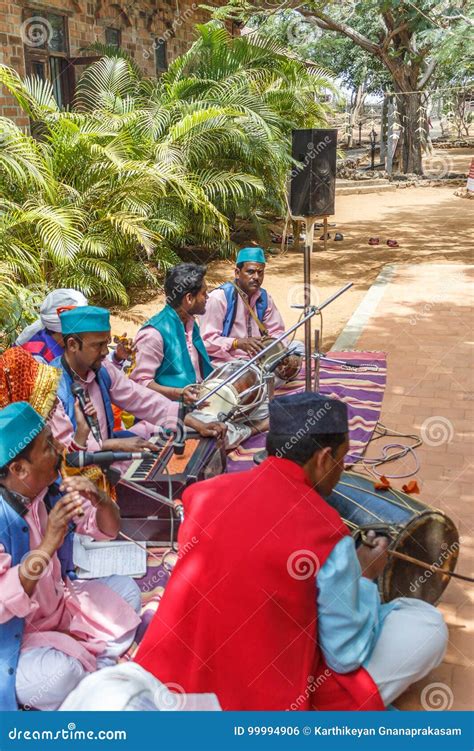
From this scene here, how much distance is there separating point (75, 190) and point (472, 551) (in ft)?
22.0

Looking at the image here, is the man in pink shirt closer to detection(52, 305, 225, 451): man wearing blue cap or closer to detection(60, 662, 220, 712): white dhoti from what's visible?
detection(52, 305, 225, 451): man wearing blue cap

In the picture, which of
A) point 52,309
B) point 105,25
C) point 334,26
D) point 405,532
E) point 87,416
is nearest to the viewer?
point 405,532

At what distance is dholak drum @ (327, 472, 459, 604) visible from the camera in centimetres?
342

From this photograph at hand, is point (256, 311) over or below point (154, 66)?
below

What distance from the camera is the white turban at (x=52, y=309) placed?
15.2ft

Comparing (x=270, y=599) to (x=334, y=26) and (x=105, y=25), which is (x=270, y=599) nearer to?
(x=105, y=25)

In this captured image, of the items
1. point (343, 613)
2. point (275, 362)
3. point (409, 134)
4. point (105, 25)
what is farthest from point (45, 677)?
point (409, 134)

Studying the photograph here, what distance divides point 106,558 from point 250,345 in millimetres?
2451

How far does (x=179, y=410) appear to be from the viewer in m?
4.51

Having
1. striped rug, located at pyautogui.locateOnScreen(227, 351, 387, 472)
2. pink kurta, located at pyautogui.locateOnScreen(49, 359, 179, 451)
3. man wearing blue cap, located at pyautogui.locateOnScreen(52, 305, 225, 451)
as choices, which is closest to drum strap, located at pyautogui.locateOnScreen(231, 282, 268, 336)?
striped rug, located at pyautogui.locateOnScreen(227, 351, 387, 472)

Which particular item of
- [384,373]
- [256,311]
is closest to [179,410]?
[256,311]

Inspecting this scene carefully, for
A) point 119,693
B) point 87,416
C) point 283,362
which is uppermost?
point 119,693

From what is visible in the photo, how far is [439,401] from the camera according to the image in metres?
6.34

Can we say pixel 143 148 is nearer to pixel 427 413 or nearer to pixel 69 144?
pixel 69 144
